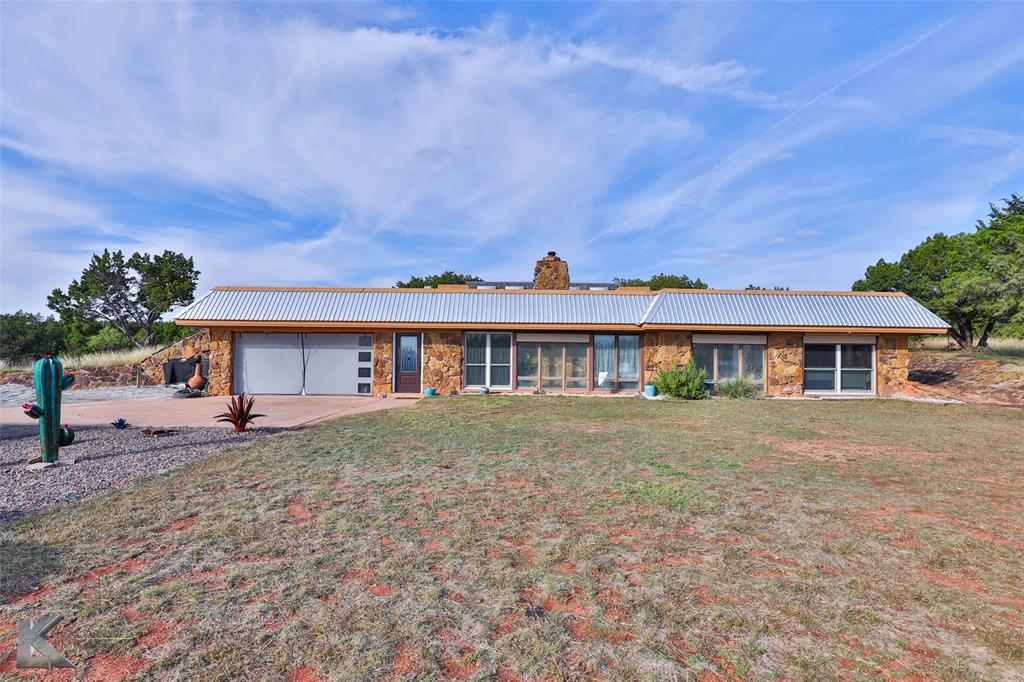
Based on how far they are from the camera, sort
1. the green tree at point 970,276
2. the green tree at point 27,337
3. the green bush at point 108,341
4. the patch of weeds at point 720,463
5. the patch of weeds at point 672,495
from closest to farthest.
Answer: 1. the patch of weeds at point 672,495
2. the patch of weeds at point 720,463
3. the green tree at point 970,276
4. the green tree at point 27,337
5. the green bush at point 108,341

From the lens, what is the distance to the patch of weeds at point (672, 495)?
5961 mm

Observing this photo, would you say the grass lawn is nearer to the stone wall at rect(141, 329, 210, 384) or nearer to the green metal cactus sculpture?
the green metal cactus sculpture

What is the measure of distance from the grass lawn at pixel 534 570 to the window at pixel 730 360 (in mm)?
11933

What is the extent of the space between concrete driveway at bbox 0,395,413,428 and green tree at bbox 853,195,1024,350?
2661cm

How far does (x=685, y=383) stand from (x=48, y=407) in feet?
56.2

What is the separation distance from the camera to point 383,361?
20453 millimetres

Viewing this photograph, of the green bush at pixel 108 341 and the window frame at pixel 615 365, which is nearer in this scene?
the window frame at pixel 615 365

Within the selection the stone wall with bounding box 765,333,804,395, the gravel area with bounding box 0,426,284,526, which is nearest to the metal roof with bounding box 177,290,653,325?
the stone wall with bounding box 765,333,804,395

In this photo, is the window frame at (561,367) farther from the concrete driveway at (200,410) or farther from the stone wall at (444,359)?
the concrete driveway at (200,410)

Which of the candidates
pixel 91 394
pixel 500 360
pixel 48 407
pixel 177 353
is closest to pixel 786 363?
pixel 500 360

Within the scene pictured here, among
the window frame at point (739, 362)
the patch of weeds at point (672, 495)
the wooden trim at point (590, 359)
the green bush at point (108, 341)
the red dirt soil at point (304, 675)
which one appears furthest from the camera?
the green bush at point (108, 341)

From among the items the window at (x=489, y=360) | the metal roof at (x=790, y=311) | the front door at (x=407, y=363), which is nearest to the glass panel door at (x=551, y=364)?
the window at (x=489, y=360)

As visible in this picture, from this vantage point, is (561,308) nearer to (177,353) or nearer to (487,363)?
(487,363)

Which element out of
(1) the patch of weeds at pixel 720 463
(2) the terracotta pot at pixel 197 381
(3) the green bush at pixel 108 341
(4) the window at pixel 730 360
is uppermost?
(3) the green bush at pixel 108 341
